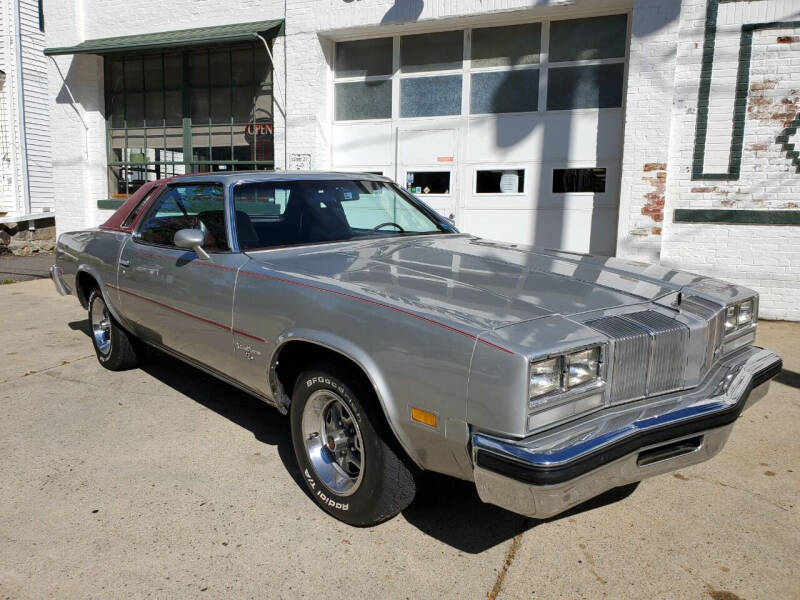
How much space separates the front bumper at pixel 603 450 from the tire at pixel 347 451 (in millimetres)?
488

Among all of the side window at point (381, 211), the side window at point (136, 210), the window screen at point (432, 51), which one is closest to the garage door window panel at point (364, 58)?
the window screen at point (432, 51)

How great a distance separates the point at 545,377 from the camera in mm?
2154

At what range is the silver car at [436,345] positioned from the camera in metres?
2.15

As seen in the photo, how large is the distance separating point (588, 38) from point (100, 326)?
6738 millimetres

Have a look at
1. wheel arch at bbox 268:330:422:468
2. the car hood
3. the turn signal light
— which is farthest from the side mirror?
the turn signal light

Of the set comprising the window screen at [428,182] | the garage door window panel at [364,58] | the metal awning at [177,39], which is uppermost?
the metal awning at [177,39]

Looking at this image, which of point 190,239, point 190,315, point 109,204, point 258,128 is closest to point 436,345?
point 190,239

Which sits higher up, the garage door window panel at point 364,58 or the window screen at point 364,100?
the garage door window panel at point 364,58

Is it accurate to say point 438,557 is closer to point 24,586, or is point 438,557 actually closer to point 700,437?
point 700,437

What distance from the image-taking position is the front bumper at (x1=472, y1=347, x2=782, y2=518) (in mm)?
2061

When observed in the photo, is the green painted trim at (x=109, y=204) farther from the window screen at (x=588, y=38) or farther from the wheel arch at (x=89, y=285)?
the window screen at (x=588, y=38)

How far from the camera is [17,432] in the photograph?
388cm

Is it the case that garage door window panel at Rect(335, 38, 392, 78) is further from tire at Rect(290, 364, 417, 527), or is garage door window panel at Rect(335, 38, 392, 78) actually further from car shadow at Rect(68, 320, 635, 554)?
tire at Rect(290, 364, 417, 527)

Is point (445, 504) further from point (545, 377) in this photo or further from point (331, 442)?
point (545, 377)
